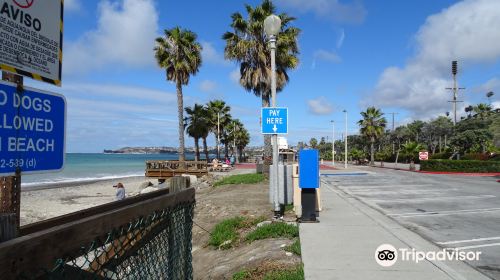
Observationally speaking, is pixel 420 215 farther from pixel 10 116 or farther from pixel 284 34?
pixel 284 34

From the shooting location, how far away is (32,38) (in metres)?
2.26

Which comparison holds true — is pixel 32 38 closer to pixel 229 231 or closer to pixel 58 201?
pixel 229 231

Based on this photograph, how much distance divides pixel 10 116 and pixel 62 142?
41 cm

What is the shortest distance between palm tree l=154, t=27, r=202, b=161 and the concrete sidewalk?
28249 millimetres

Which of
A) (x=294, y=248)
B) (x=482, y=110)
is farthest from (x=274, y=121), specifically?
(x=482, y=110)

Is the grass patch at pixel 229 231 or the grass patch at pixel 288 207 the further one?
the grass patch at pixel 288 207

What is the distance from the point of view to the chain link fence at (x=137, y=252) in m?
2.21

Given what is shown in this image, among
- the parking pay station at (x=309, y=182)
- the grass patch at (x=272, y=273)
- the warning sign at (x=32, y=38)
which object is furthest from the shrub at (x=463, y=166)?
the warning sign at (x=32, y=38)

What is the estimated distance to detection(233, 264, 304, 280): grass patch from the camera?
5.87 meters

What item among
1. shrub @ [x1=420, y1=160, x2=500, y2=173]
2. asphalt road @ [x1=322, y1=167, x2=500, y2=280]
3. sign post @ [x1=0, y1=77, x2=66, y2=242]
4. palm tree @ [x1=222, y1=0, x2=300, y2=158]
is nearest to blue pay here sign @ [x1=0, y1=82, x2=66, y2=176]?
sign post @ [x1=0, y1=77, x2=66, y2=242]

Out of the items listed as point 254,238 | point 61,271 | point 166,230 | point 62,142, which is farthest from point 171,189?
point 254,238

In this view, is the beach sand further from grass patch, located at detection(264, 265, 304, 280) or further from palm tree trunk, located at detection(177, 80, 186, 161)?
grass patch, located at detection(264, 265, 304, 280)

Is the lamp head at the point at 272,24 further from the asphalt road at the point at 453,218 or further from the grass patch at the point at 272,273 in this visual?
the grass patch at the point at 272,273

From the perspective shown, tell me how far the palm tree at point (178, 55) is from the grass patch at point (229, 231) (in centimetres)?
2822
